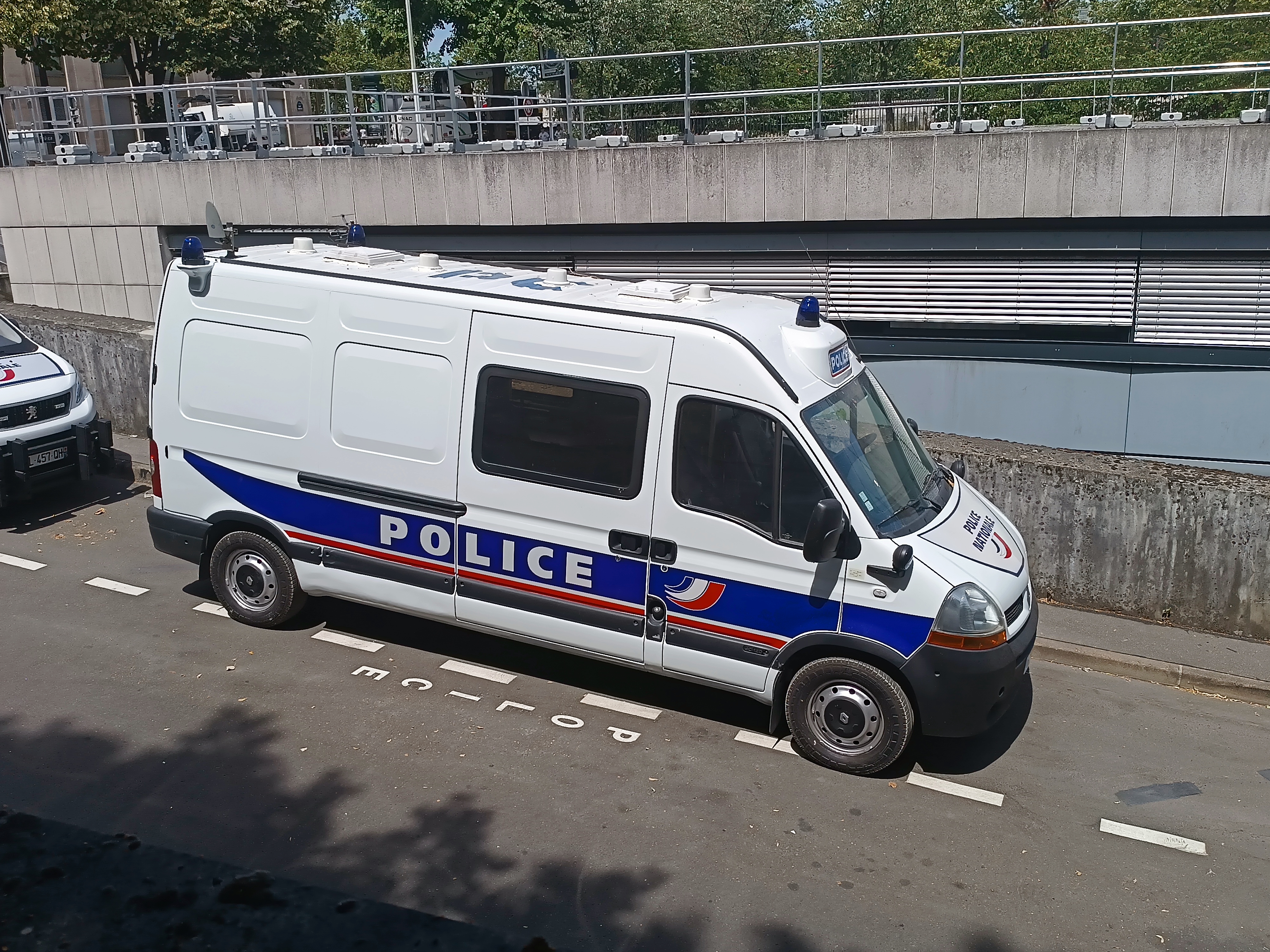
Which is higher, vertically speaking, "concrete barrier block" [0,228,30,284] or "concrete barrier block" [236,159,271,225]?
"concrete barrier block" [236,159,271,225]

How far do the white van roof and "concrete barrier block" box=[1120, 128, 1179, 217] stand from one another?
6.28 meters

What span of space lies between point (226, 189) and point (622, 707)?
11441 millimetres

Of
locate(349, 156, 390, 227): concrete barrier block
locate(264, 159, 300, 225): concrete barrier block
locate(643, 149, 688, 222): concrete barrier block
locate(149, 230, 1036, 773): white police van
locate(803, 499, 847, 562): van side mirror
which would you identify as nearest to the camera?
locate(803, 499, 847, 562): van side mirror

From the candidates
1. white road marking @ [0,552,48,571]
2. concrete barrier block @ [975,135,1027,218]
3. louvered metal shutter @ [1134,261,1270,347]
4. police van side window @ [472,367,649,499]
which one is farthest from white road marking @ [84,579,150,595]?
louvered metal shutter @ [1134,261,1270,347]

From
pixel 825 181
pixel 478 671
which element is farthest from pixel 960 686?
pixel 825 181

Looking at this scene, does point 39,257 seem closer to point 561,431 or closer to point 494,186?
point 494,186

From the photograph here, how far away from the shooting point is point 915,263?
41.5ft

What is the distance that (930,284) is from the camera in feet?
41.7

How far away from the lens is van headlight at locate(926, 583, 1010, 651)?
5734mm

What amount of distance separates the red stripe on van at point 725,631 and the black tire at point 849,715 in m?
0.23

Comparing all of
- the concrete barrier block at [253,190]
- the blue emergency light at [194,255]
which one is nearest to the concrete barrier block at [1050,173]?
the blue emergency light at [194,255]

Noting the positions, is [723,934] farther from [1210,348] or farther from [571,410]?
[1210,348]

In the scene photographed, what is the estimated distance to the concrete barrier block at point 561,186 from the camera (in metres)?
13.4

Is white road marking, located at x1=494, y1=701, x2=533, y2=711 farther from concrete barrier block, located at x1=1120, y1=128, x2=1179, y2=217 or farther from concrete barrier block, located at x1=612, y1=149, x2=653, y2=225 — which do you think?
concrete barrier block, located at x1=1120, y1=128, x2=1179, y2=217
